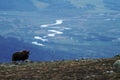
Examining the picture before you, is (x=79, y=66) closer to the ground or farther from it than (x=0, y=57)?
closer to the ground

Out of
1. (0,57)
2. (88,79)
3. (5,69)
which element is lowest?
(88,79)

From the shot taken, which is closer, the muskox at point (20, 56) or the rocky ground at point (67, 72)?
the rocky ground at point (67, 72)

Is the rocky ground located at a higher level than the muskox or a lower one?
lower

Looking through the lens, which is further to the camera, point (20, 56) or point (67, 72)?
point (20, 56)

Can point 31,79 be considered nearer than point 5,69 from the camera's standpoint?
Yes

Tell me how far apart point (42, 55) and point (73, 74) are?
17660cm

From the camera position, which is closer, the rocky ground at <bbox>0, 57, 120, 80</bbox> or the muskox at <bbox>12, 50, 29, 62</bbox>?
the rocky ground at <bbox>0, 57, 120, 80</bbox>

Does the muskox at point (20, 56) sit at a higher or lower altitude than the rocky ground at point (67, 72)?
higher

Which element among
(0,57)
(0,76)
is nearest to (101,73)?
(0,76)

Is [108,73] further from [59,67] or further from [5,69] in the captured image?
[5,69]

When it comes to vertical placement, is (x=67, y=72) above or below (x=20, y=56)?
below

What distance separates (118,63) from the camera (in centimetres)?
2280

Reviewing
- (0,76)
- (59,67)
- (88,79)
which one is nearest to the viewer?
(88,79)

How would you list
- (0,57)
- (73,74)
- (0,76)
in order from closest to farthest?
1. (73,74)
2. (0,76)
3. (0,57)
